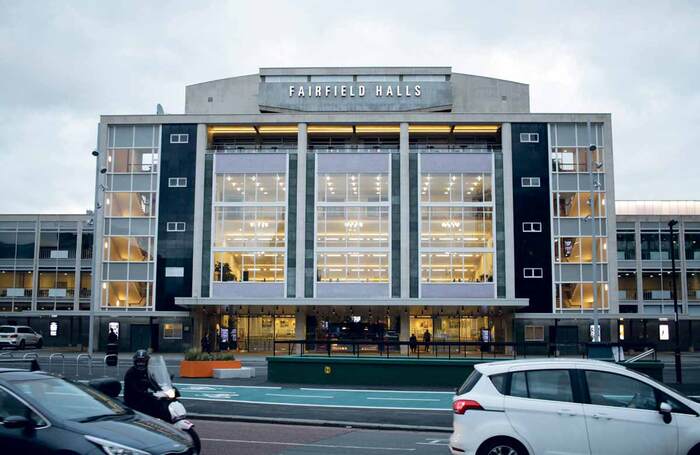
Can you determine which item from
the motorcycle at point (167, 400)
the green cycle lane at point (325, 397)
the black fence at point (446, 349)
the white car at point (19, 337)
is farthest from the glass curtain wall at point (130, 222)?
the motorcycle at point (167, 400)

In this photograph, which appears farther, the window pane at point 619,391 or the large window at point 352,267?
the large window at point 352,267

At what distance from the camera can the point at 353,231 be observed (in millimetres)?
56969

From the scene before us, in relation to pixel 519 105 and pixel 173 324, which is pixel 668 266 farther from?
pixel 173 324

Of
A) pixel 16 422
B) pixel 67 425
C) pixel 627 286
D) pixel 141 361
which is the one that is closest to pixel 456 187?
pixel 627 286

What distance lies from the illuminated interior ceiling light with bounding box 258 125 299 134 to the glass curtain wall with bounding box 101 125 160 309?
27.9 ft

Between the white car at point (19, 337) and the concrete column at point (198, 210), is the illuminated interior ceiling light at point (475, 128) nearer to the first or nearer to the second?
the concrete column at point (198, 210)

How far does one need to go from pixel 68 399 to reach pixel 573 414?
6.84 metres

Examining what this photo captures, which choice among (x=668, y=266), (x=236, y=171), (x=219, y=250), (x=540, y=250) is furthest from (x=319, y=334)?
(x=668, y=266)

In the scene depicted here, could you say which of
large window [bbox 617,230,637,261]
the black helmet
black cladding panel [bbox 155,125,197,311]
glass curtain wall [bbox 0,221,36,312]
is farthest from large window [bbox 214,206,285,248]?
the black helmet

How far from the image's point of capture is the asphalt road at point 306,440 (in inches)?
540

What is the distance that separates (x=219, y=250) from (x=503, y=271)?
2202 centimetres

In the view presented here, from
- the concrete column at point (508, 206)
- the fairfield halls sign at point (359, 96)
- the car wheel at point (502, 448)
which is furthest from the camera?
the fairfield halls sign at point (359, 96)

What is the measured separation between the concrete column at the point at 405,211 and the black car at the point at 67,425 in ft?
154

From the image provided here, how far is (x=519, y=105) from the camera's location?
6338cm
